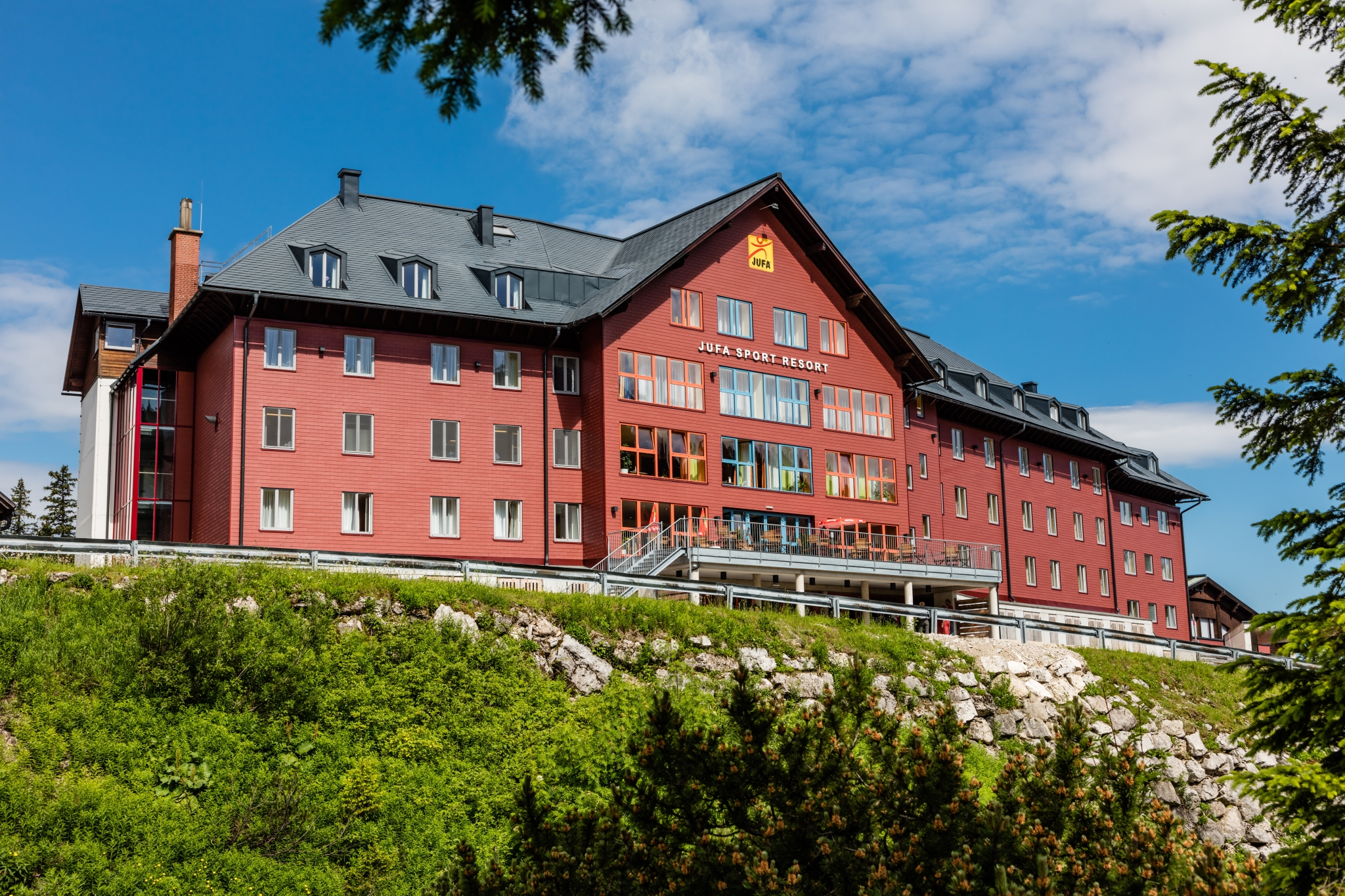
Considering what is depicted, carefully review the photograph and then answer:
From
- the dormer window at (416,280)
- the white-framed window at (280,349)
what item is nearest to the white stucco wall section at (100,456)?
the white-framed window at (280,349)

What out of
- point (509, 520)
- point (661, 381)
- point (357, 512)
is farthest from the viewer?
A: point (661, 381)

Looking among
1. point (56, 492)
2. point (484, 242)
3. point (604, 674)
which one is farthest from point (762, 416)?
point (56, 492)

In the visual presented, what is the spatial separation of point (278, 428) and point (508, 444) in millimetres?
7117

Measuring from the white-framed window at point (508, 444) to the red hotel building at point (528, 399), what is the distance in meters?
0.08

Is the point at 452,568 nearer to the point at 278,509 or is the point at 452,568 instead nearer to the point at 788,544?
the point at 278,509

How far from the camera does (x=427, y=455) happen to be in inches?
1469

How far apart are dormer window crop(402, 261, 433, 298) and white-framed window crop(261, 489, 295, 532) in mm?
7242

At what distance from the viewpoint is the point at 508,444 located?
38719 mm

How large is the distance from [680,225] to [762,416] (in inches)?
305

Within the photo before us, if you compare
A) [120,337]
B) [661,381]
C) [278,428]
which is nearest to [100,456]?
[120,337]

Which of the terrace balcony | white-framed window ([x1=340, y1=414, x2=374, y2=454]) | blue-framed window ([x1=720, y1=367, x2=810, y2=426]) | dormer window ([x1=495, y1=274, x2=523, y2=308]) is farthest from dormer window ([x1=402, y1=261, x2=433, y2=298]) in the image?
blue-framed window ([x1=720, y1=367, x2=810, y2=426])

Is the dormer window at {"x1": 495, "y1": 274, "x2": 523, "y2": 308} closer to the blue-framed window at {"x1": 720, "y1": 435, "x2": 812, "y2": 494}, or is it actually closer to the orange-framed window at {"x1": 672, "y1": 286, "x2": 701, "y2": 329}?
the orange-framed window at {"x1": 672, "y1": 286, "x2": 701, "y2": 329}

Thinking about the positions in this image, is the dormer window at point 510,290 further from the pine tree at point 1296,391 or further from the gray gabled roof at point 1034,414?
the pine tree at point 1296,391

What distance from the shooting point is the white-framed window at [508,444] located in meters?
38.6
